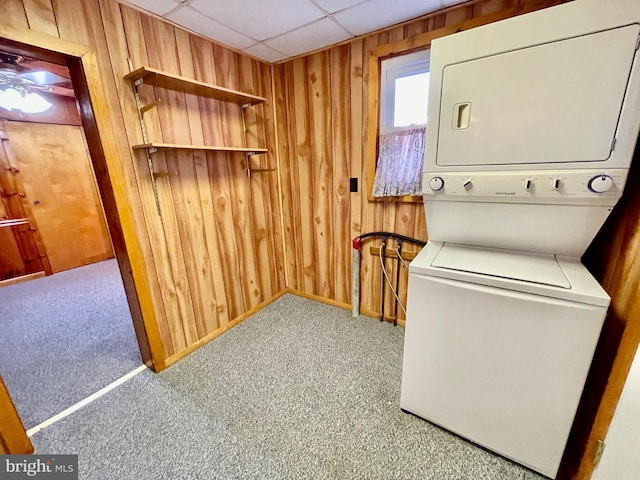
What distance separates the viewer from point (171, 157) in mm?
1727

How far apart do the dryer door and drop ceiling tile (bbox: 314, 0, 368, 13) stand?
0.75m

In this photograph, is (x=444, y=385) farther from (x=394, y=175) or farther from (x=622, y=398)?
(x=394, y=175)

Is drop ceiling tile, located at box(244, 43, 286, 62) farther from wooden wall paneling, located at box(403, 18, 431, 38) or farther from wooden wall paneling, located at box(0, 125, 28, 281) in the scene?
wooden wall paneling, located at box(0, 125, 28, 281)

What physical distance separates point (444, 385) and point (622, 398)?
0.58m

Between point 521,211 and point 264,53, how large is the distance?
210 centimetres

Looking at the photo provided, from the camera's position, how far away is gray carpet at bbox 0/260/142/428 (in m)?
1.67

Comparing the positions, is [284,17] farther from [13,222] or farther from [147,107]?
[13,222]

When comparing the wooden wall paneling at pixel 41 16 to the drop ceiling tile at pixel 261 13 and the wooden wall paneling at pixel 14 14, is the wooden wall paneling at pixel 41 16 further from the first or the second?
the drop ceiling tile at pixel 261 13

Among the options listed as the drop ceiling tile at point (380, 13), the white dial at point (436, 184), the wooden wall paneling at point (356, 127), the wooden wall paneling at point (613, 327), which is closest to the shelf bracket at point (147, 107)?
the drop ceiling tile at point (380, 13)

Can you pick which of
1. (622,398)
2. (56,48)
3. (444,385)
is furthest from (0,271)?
(622,398)

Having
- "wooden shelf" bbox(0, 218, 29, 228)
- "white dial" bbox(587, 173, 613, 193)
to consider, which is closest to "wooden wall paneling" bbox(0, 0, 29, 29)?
"white dial" bbox(587, 173, 613, 193)

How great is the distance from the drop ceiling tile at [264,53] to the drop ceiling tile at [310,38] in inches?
2.4

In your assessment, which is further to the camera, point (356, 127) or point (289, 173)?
point (289, 173)

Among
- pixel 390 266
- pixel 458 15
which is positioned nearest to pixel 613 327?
pixel 390 266
